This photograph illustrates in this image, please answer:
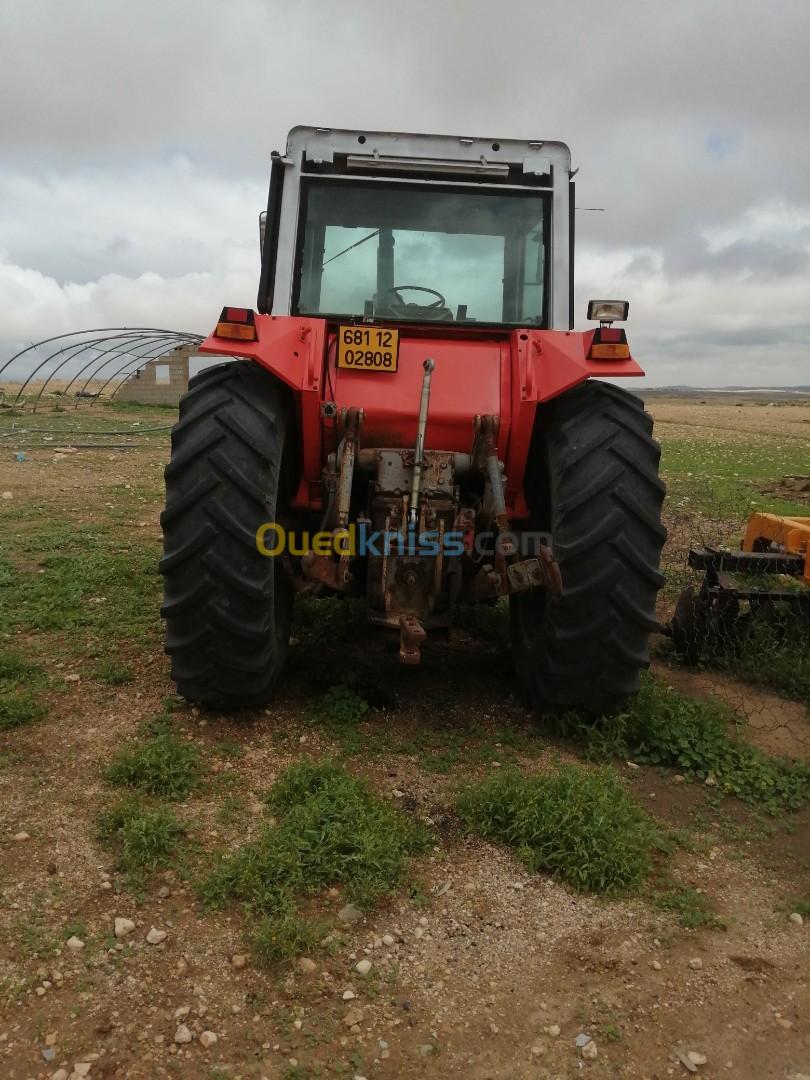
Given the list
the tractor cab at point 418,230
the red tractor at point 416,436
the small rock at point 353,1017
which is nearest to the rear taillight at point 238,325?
the red tractor at point 416,436

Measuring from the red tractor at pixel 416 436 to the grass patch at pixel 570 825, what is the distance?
656 mm

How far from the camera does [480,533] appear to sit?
Result: 158 inches

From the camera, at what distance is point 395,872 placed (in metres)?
2.88

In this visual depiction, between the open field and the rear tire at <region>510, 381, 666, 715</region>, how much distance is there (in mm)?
311

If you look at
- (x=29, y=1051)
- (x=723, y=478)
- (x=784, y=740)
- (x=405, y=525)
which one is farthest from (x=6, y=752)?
(x=723, y=478)

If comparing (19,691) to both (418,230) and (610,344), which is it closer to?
(418,230)

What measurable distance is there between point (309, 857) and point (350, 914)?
267 mm

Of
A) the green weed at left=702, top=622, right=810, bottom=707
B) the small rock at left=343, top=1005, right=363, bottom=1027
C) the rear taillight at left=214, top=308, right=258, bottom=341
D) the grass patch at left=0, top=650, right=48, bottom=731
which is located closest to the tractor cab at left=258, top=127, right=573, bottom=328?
the rear taillight at left=214, top=308, right=258, bottom=341

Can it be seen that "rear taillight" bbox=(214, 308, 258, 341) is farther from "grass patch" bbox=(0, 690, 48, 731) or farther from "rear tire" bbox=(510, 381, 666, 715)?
"grass patch" bbox=(0, 690, 48, 731)

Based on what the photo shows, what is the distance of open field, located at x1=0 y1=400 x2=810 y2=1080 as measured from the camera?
2.25 m

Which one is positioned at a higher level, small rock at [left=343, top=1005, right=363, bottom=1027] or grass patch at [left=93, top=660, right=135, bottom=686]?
grass patch at [left=93, top=660, right=135, bottom=686]

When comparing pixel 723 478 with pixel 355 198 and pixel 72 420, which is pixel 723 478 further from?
pixel 72 420

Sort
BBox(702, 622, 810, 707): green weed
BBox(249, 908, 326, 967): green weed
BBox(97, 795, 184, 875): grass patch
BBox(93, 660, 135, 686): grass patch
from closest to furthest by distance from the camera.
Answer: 1. BBox(249, 908, 326, 967): green weed
2. BBox(97, 795, 184, 875): grass patch
3. BBox(93, 660, 135, 686): grass patch
4. BBox(702, 622, 810, 707): green weed

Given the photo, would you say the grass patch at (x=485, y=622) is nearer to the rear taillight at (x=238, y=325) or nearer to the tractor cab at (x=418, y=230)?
the tractor cab at (x=418, y=230)
